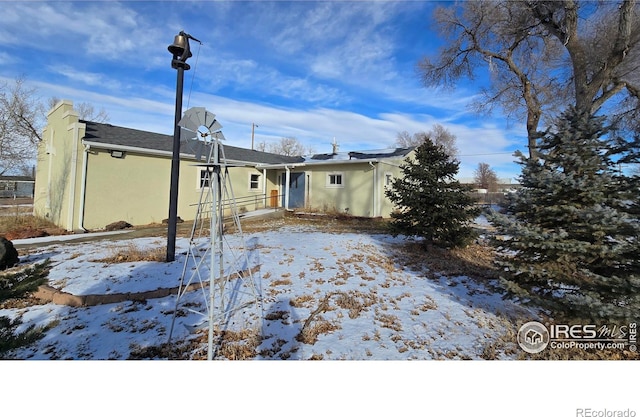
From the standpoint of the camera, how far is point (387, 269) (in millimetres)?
4891

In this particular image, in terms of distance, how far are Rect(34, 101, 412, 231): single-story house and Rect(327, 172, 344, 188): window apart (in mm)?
48

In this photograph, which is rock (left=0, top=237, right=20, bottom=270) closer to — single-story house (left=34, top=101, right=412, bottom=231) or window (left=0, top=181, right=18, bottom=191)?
single-story house (left=34, top=101, right=412, bottom=231)

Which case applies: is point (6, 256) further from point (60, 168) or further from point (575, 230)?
point (575, 230)

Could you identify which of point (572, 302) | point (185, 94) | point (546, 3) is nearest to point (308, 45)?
point (185, 94)

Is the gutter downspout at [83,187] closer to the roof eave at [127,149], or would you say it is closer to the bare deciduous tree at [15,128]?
the roof eave at [127,149]

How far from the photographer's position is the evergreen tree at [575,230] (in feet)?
7.64

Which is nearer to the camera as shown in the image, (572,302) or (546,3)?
(572,302)

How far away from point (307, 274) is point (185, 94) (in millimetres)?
3770

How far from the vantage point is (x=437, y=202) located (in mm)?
5902

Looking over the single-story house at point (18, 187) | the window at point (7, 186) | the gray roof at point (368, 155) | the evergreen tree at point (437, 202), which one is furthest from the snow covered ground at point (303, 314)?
the window at point (7, 186)

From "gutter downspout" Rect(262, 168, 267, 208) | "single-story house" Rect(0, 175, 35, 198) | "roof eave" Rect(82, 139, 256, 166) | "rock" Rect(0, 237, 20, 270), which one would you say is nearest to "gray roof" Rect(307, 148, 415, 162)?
"gutter downspout" Rect(262, 168, 267, 208)

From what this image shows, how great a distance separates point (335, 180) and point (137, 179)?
26.4 ft

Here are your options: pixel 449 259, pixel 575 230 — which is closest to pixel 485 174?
pixel 449 259
